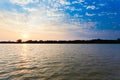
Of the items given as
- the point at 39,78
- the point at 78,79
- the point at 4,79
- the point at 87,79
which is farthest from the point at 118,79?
the point at 4,79

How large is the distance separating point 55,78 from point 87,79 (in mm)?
3626

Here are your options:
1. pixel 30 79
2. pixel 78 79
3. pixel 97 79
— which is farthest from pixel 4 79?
pixel 97 79

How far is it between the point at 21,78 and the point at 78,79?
6.52m

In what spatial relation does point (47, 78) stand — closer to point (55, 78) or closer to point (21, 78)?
point (55, 78)

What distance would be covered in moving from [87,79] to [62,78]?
2.84m

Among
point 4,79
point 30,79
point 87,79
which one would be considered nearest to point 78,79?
point 87,79

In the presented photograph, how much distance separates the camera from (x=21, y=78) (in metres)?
17.0

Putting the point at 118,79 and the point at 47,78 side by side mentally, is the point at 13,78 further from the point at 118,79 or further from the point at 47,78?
the point at 118,79

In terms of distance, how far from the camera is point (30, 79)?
1656 cm

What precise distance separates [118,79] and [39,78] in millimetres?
8885

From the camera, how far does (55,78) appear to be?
1702 cm

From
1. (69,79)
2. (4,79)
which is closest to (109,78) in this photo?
(69,79)

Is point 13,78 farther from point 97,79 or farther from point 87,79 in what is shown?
point 97,79

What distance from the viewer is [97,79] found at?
16.6m
